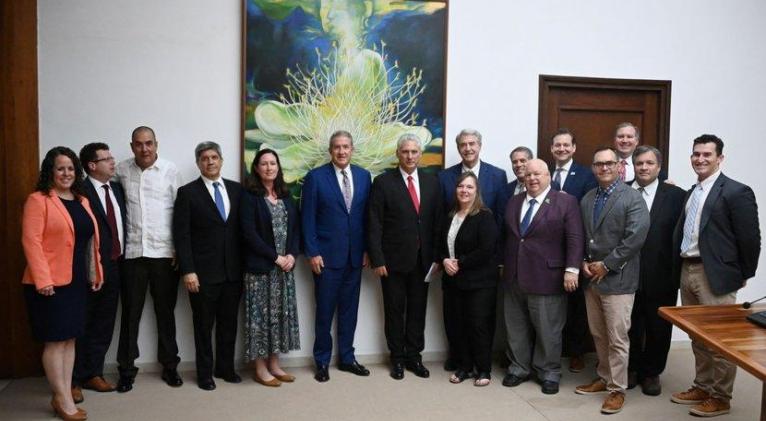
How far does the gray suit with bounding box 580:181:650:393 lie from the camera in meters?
3.56

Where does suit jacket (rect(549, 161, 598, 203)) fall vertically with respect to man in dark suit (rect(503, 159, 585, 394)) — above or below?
above

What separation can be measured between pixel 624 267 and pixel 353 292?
176cm

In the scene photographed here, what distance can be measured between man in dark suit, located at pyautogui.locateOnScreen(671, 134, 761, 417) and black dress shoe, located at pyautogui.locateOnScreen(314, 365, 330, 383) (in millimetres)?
2254

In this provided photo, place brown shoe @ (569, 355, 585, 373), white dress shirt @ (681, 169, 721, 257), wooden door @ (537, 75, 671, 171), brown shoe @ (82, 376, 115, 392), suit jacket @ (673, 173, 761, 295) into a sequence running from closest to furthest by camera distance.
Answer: suit jacket @ (673, 173, 761, 295)
white dress shirt @ (681, 169, 721, 257)
brown shoe @ (82, 376, 115, 392)
brown shoe @ (569, 355, 585, 373)
wooden door @ (537, 75, 671, 171)

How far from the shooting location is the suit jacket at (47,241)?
10.3 ft

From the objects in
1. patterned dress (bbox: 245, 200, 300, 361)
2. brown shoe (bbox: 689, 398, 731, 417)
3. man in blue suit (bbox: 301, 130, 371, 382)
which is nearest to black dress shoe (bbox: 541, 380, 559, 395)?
brown shoe (bbox: 689, 398, 731, 417)

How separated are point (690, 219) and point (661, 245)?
28 cm

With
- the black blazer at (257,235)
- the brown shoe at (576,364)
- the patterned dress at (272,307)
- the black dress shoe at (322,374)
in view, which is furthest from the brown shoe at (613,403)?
the black blazer at (257,235)

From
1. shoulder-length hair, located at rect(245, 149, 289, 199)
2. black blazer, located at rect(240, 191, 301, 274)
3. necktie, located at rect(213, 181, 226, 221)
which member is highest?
shoulder-length hair, located at rect(245, 149, 289, 199)

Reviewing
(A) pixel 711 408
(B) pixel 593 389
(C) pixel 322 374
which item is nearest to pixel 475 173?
(B) pixel 593 389

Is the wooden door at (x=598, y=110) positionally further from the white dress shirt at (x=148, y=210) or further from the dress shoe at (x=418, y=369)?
the white dress shirt at (x=148, y=210)

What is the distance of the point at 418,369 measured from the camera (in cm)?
422

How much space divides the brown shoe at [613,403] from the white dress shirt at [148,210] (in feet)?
9.20

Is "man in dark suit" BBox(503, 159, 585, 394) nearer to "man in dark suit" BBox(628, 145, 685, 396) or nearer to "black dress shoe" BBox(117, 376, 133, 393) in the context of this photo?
"man in dark suit" BBox(628, 145, 685, 396)
